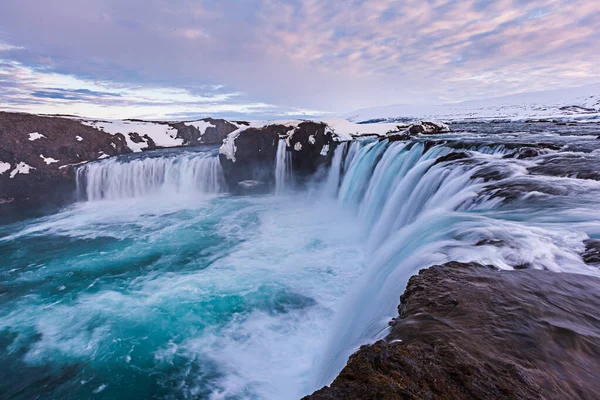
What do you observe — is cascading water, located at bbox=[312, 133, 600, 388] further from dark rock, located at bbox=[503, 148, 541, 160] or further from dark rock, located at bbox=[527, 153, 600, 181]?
dark rock, located at bbox=[527, 153, 600, 181]

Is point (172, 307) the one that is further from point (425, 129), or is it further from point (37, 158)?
point (37, 158)

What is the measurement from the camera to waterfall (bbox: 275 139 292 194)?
22406mm

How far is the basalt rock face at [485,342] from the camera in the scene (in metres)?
1.83

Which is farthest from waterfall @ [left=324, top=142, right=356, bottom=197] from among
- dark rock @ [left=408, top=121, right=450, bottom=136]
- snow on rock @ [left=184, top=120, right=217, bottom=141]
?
snow on rock @ [left=184, top=120, right=217, bottom=141]

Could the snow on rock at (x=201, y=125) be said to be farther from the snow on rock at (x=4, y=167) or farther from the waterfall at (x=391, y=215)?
the waterfall at (x=391, y=215)

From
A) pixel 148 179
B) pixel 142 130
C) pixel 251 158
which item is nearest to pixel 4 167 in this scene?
pixel 148 179

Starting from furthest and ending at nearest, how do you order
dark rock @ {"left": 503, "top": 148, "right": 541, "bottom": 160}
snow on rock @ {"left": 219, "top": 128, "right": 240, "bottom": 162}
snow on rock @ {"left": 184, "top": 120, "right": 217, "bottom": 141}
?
snow on rock @ {"left": 184, "top": 120, "right": 217, "bottom": 141}
snow on rock @ {"left": 219, "top": 128, "right": 240, "bottom": 162}
dark rock @ {"left": 503, "top": 148, "right": 541, "bottom": 160}

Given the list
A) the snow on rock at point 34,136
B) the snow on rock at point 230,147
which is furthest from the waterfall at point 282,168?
the snow on rock at point 34,136

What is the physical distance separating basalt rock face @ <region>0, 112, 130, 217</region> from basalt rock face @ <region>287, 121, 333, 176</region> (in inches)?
765

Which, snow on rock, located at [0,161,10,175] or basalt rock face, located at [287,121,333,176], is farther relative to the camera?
snow on rock, located at [0,161,10,175]

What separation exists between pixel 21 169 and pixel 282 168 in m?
22.1

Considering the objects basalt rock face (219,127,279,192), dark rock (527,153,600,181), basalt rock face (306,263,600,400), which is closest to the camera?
basalt rock face (306,263,600,400)

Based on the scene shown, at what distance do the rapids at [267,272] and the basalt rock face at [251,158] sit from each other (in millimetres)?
7600

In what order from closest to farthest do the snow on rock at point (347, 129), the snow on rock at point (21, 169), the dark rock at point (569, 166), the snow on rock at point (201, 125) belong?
the dark rock at point (569, 166) < the snow on rock at point (347, 129) < the snow on rock at point (21, 169) < the snow on rock at point (201, 125)
